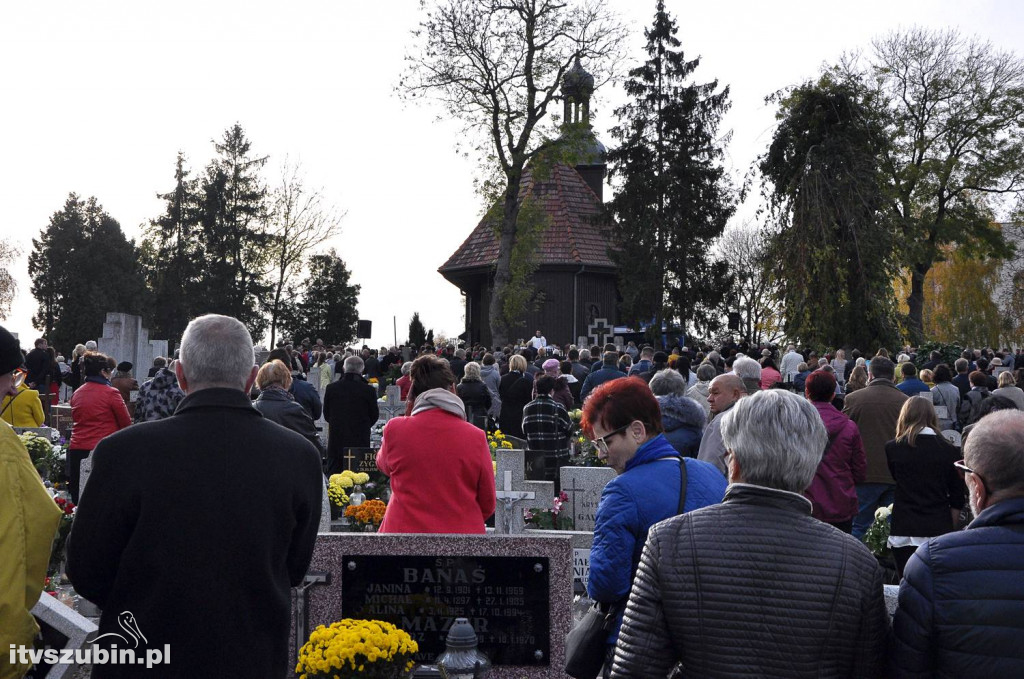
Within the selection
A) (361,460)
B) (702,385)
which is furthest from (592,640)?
(702,385)

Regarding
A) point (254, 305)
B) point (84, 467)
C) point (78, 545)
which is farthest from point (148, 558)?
point (254, 305)

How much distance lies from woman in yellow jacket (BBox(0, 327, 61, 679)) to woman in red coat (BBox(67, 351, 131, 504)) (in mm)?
7957

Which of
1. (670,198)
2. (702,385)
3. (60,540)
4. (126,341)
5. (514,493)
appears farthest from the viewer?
(670,198)

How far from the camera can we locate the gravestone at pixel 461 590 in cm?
508

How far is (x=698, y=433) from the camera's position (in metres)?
8.33

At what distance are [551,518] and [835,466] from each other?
2.86m

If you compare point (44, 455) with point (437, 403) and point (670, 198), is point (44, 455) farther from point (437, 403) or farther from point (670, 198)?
point (670, 198)

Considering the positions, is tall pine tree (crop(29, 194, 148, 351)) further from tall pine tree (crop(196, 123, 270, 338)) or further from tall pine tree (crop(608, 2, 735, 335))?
tall pine tree (crop(608, 2, 735, 335))

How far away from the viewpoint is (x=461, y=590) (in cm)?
508

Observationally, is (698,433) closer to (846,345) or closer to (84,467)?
(84,467)

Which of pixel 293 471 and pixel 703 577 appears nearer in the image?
pixel 703 577

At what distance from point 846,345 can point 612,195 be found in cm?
1884

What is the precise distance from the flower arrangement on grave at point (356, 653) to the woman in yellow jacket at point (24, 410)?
895 cm

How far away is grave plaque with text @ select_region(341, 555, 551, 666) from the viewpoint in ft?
16.6
